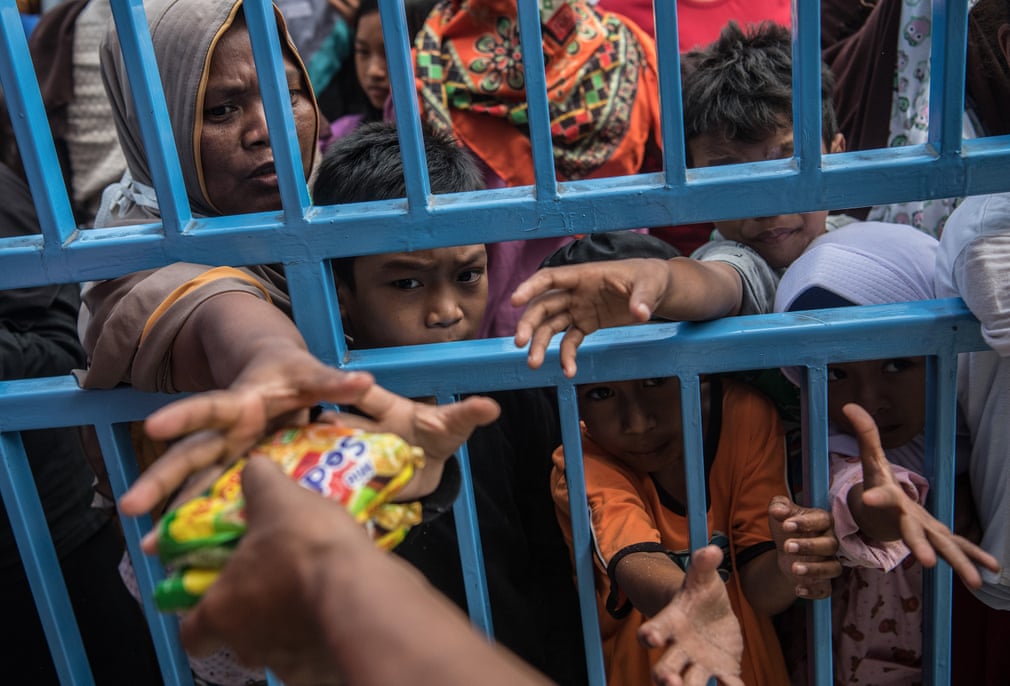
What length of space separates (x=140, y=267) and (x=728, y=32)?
5.58ft

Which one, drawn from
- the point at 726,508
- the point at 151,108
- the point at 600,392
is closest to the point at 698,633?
the point at 726,508

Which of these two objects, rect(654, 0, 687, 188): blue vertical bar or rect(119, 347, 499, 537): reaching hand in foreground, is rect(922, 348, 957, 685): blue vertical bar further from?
rect(119, 347, 499, 537): reaching hand in foreground

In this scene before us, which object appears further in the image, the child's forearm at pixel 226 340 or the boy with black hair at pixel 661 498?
the boy with black hair at pixel 661 498

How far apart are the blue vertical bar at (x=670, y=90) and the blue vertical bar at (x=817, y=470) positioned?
35 centimetres

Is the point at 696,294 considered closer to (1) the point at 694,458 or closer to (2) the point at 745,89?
(1) the point at 694,458

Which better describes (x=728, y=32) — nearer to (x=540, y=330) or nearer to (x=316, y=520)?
(x=540, y=330)

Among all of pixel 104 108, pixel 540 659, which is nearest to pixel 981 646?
pixel 540 659

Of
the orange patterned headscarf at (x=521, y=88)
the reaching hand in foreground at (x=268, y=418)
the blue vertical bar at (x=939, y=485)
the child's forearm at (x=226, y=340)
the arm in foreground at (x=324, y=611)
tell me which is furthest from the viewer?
the orange patterned headscarf at (x=521, y=88)

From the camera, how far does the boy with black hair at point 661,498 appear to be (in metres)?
1.46

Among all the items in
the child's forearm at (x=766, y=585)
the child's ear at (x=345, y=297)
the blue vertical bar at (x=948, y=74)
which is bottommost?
the child's forearm at (x=766, y=585)

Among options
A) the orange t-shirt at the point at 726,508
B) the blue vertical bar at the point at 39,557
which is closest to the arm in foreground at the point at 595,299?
the orange t-shirt at the point at 726,508

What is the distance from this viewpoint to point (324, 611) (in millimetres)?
708

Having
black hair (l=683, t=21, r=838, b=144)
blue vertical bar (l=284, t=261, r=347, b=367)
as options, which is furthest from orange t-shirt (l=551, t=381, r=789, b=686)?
black hair (l=683, t=21, r=838, b=144)

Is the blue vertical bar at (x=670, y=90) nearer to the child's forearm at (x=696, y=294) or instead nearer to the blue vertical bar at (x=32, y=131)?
the child's forearm at (x=696, y=294)
